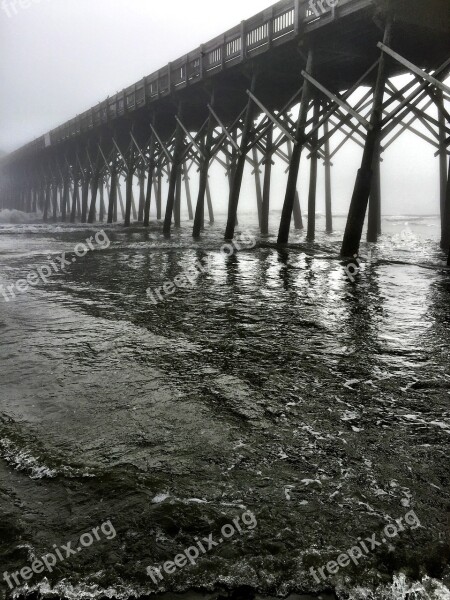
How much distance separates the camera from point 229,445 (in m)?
1.93

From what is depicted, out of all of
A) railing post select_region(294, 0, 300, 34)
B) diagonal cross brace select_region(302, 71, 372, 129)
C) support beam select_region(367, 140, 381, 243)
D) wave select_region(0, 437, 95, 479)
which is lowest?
wave select_region(0, 437, 95, 479)

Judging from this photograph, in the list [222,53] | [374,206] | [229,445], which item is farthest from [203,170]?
[229,445]

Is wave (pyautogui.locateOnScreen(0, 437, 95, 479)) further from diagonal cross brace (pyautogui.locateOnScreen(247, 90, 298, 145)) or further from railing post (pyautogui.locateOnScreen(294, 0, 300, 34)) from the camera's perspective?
railing post (pyautogui.locateOnScreen(294, 0, 300, 34))

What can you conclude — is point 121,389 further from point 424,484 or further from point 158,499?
point 424,484

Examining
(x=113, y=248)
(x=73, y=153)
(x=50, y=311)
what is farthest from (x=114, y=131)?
(x=50, y=311)

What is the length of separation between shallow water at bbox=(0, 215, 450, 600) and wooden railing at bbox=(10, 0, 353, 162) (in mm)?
7046

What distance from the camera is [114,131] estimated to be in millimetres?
19688

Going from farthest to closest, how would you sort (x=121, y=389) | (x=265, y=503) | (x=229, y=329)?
1. (x=229, y=329)
2. (x=121, y=389)
3. (x=265, y=503)

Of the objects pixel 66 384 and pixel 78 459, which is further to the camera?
pixel 66 384

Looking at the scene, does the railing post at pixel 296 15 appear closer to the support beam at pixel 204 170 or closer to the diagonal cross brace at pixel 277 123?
the diagonal cross brace at pixel 277 123

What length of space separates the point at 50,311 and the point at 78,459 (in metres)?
2.82

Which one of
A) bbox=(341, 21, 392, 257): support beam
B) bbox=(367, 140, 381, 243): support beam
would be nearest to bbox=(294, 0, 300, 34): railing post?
bbox=(341, 21, 392, 257): support beam

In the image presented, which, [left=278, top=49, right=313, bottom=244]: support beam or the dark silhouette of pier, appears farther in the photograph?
[left=278, top=49, right=313, bottom=244]: support beam

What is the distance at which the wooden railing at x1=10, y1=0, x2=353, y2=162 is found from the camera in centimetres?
874
